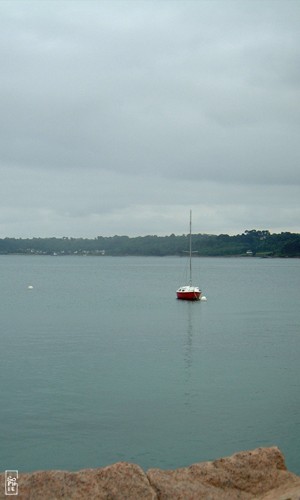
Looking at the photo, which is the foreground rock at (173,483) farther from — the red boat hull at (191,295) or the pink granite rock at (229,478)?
the red boat hull at (191,295)

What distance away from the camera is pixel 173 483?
8.50 meters

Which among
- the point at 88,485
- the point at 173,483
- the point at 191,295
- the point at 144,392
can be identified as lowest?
the point at 144,392

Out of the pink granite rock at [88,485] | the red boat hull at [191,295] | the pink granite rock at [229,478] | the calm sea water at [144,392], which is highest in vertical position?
the pink granite rock at [88,485]

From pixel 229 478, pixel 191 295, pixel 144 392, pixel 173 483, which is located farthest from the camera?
pixel 191 295

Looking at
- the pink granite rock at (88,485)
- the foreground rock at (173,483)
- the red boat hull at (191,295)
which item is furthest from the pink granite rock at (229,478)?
the red boat hull at (191,295)

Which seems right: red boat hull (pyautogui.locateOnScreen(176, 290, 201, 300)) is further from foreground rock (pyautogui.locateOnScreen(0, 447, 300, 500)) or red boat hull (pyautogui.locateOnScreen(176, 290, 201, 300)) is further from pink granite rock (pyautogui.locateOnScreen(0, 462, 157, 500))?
pink granite rock (pyautogui.locateOnScreen(0, 462, 157, 500))

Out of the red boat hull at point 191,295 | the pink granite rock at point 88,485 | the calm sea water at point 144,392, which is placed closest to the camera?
the pink granite rock at point 88,485

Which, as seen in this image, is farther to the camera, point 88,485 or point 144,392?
point 144,392

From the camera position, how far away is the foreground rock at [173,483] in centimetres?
809

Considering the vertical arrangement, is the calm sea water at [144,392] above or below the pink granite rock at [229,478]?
below

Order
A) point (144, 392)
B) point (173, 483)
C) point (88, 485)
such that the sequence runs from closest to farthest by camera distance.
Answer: point (88, 485), point (173, 483), point (144, 392)

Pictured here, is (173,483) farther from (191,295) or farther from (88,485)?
(191,295)

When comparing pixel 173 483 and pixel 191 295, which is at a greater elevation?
pixel 173 483

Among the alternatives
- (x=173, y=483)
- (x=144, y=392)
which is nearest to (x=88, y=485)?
(x=173, y=483)
